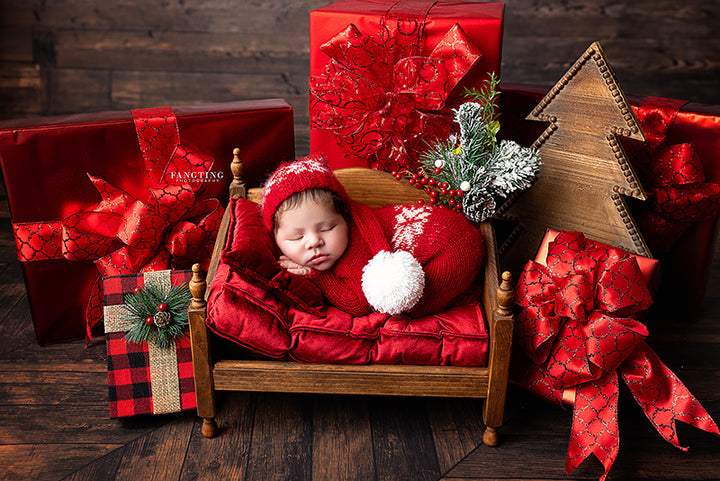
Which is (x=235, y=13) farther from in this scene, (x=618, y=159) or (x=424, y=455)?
(x=424, y=455)

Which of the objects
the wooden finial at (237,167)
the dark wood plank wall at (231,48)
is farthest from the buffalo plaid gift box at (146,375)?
the dark wood plank wall at (231,48)

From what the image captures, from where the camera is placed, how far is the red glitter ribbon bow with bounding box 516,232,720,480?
4.58 feet

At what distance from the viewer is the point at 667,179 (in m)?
1.73

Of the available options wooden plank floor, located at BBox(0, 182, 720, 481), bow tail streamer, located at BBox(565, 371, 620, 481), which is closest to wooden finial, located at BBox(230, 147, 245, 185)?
wooden plank floor, located at BBox(0, 182, 720, 481)

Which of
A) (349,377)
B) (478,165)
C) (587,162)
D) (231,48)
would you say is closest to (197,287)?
(349,377)

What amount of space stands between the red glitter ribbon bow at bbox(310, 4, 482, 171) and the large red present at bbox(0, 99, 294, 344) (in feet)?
0.72

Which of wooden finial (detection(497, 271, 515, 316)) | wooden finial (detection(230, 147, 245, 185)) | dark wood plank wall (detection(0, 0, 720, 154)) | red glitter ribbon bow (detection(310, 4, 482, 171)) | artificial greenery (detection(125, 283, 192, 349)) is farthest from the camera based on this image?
dark wood plank wall (detection(0, 0, 720, 154))

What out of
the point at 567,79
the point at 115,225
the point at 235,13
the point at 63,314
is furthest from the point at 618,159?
the point at 235,13

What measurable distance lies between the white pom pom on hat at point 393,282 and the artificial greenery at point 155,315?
18.7 inches

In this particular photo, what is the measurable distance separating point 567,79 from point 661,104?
41 centimetres

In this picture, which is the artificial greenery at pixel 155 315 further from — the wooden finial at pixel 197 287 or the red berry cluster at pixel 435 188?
the red berry cluster at pixel 435 188

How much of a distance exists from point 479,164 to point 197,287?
78 cm

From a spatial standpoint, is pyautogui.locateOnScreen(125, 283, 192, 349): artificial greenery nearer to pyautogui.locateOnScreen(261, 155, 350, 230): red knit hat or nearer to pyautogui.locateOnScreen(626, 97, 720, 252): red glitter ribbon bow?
pyautogui.locateOnScreen(261, 155, 350, 230): red knit hat

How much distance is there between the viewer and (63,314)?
1804 mm
